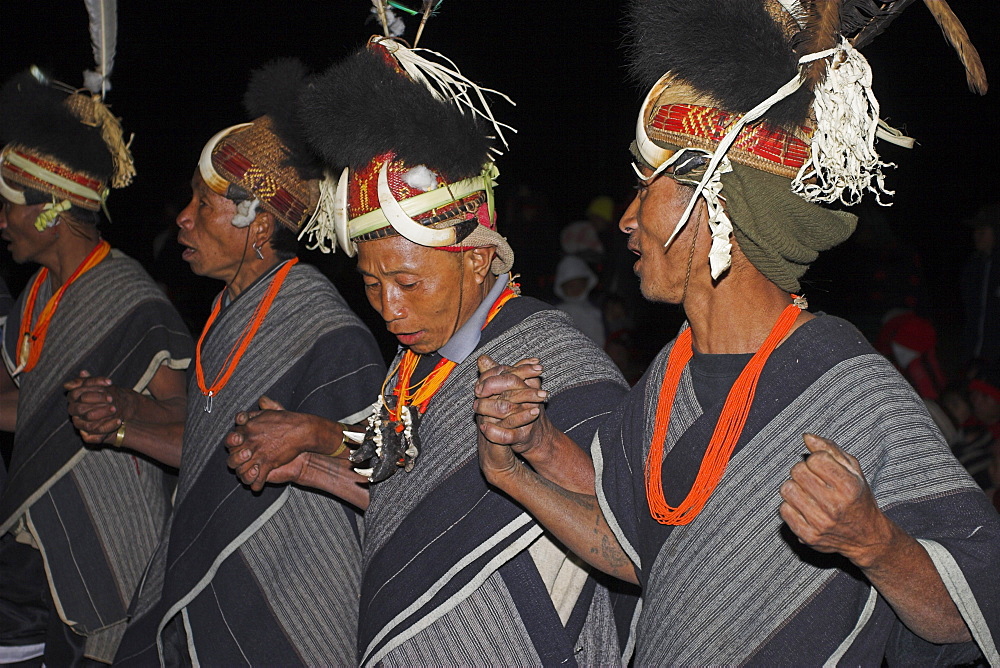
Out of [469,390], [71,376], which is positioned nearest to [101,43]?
[71,376]

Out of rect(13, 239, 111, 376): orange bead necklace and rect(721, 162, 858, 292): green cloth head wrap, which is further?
rect(13, 239, 111, 376): orange bead necklace

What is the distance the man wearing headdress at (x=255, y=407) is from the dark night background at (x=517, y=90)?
3080 millimetres

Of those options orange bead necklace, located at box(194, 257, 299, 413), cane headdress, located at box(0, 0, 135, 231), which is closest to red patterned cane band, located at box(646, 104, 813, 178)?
orange bead necklace, located at box(194, 257, 299, 413)

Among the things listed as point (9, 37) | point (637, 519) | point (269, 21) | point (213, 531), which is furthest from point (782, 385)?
point (9, 37)

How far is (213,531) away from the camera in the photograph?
343 centimetres

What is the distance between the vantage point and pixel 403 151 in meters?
2.72

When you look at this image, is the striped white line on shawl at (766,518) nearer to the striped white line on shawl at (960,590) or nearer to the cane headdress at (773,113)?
the striped white line on shawl at (960,590)

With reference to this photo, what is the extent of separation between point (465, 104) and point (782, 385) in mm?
1336

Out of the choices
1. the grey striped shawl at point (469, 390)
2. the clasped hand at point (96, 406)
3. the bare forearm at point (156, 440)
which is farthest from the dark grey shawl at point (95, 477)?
the grey striped shawl at point (469, 390)

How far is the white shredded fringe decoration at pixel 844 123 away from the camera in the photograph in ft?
6.58

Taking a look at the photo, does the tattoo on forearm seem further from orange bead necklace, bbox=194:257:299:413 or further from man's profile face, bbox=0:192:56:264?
man's profile face, bbox=0:192:56:264

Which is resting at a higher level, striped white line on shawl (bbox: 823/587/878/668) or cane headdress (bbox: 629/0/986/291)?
cane headdress (bbox: 629/0/986/291)

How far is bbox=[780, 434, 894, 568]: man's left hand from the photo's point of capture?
165 centimetres

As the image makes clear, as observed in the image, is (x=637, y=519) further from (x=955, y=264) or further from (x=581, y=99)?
(x=955, y=264)
